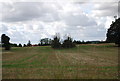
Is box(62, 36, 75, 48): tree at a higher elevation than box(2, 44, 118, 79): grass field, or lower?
higher

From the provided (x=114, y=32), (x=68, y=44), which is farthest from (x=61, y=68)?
(x=68, y=44)

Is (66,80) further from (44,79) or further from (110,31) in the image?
(110,31)

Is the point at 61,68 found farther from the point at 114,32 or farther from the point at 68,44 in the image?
the point at 68,44

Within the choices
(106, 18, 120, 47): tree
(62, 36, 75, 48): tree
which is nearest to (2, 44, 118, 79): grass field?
(106, 18, 120, 47): tree

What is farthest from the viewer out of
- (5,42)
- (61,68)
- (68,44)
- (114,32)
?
(68,44)

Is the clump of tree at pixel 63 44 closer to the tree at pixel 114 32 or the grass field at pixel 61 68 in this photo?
the tree at pixel 114 32

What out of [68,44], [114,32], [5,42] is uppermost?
[114,32]

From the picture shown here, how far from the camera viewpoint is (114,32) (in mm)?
67688

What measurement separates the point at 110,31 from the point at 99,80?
208ft

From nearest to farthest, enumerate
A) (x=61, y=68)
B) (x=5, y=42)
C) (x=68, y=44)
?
(x=61, y=68) < (x=5, y=42) < (x=68, y=44)

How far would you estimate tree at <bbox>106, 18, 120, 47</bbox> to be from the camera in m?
66.0

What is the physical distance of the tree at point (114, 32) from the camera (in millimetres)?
66000

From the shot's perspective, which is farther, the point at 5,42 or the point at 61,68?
the point at 5,42

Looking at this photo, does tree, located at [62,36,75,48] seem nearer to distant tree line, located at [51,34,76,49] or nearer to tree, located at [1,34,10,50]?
distant tree line, located at [51,34,76,49]
